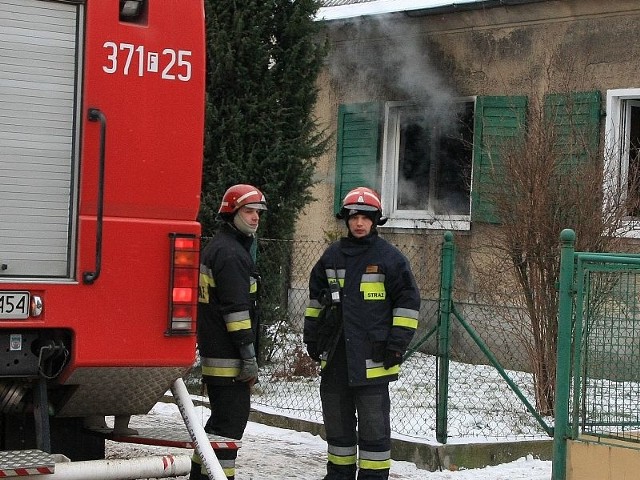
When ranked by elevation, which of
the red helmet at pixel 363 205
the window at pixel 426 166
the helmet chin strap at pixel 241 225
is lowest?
the helmet chin strap at pixel 241 225

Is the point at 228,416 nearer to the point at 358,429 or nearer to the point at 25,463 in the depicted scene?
the point at 358,429

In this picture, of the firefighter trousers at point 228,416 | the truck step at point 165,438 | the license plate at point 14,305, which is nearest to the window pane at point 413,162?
the firefighter trousers at point 228,416

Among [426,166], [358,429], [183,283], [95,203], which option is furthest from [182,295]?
[426,166]

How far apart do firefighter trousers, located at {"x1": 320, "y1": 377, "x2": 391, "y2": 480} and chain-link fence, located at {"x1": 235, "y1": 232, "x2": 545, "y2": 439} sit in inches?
60.0

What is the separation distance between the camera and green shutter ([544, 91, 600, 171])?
11547 mm

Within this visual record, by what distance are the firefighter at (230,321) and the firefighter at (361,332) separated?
46 cm

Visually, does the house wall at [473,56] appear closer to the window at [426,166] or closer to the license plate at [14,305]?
the window at [426,166]

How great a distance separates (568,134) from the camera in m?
11.8

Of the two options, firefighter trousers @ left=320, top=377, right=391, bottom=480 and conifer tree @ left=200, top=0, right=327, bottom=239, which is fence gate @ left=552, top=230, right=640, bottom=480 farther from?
conifer tree @ left=200, top=0, right=327, bottom=239

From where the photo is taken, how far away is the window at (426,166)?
13586mm

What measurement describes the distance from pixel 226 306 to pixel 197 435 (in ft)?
3.47

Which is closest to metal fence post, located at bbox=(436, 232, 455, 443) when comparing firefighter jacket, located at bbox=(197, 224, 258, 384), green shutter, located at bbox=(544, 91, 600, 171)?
firefighter jacket, located at bbox=(197, 224, 258, 384)

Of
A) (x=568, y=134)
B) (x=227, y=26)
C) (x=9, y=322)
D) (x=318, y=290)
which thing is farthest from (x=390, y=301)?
(x=568, y=134)

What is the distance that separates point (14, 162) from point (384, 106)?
30.8 feet
